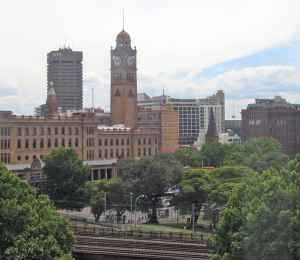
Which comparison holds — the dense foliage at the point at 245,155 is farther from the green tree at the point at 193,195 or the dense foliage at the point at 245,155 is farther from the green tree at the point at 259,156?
the green tree at the point at 193,195

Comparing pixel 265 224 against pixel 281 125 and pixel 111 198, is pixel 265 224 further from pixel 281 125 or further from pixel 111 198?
pixel 281 125

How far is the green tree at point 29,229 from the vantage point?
44.3 meters

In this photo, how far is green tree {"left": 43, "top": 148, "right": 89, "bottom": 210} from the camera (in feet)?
293

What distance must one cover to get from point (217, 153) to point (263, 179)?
94030 millimetres

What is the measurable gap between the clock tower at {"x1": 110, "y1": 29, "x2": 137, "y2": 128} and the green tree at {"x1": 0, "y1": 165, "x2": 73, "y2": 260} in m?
121

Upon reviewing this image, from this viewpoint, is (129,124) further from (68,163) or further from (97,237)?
(97,237)

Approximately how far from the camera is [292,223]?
4006cm

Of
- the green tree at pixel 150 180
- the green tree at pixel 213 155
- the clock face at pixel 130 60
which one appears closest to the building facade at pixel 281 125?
the clock face at pixel 130 60

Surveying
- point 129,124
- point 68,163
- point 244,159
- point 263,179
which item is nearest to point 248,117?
point 129,124

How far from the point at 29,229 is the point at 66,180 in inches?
1825

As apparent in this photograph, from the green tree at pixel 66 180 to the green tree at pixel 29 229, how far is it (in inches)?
1519

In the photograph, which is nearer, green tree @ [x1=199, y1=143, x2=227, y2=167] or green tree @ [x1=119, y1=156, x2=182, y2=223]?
green tree @ [x1=119, y1=156, x2=182, y2=223]

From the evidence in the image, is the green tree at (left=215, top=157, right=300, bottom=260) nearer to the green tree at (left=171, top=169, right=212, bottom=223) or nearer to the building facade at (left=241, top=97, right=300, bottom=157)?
the green tree at (left=171, top=169, right=212, bottom=223)

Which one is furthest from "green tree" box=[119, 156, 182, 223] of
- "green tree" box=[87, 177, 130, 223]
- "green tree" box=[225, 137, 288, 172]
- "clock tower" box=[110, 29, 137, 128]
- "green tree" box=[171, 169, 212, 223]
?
"clock tower" box=[110, 29, 137, 128]
